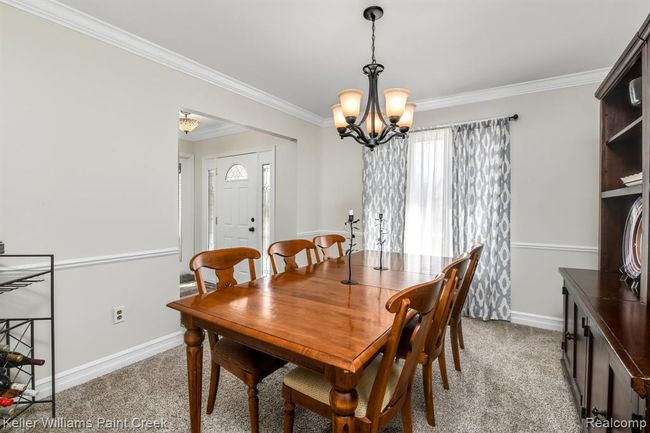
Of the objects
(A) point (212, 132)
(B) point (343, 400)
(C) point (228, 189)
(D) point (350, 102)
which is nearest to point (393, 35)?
(D) point (350, 102)

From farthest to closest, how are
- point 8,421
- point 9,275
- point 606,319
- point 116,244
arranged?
point 116,244
point 9,275
point 8,421
point 606,319

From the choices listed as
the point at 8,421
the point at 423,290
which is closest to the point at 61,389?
the point at 8,421

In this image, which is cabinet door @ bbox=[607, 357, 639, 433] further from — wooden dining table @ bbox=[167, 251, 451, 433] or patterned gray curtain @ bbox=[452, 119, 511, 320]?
patterned gray curtain @ bbox=[452, 119, 511, 320]

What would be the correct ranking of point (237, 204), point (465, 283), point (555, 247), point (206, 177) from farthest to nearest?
1. point (206, 177)
2. point (237, 204)
3. point (555, 247)
4. point (465, 283)

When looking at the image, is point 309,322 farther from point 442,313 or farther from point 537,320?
point 537,320

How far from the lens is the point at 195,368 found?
1.51 m

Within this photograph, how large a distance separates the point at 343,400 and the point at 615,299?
1.47m

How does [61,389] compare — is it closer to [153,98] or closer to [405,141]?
[153,98]

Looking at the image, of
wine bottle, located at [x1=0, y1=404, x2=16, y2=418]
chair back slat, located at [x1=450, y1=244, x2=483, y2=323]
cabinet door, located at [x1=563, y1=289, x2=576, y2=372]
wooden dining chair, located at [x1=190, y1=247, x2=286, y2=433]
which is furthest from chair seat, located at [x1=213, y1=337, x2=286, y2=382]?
cabinet door, located at [x1=563, y1=289, x2=576, y2=372]

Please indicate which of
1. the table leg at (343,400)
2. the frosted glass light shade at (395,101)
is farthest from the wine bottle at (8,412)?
the frosted glass light shade at (395,101)

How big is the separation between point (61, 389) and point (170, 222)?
1343 millimetres

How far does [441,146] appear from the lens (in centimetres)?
367

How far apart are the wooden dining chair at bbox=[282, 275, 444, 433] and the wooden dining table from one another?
97 millimetres

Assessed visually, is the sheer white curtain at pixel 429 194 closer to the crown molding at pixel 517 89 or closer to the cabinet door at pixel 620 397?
the crown molding at pixel 517 89
